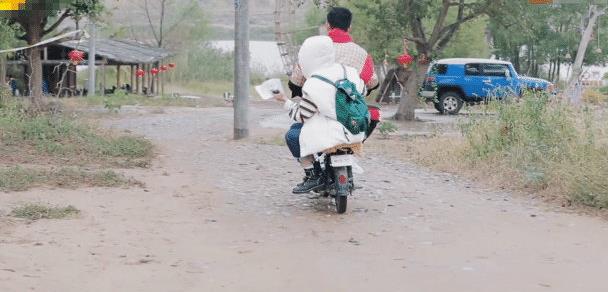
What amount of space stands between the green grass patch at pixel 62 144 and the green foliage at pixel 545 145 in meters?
4.37

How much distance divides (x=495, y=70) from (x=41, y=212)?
24345 mm

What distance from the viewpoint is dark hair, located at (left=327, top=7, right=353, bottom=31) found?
27.4 feet

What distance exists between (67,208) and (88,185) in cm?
152

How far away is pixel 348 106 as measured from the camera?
8.08 metres

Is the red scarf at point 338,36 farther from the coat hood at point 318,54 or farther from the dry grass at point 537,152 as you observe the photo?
the dry grass at point 537,152

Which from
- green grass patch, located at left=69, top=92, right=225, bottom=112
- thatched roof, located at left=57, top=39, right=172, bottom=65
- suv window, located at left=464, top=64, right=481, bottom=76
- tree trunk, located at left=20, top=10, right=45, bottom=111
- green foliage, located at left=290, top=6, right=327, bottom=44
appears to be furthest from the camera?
green foliage, located at left=290, top=6, right=327, bottom=44

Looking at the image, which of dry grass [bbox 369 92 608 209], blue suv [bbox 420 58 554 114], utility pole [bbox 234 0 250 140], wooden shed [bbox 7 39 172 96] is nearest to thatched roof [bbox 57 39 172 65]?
wooden shed [bbox 7 39 172 96]

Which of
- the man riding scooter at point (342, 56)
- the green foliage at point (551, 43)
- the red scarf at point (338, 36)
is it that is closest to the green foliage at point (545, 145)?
the man riding scooter at point (342, 56)

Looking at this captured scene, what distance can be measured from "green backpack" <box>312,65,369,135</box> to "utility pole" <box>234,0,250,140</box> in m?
7.58

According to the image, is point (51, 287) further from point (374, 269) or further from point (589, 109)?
point (589, 109)

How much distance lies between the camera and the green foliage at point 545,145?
8.96 m

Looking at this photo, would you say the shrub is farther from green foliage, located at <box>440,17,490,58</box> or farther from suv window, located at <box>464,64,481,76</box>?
green foliage, located at <box>440,17,490,58</box>

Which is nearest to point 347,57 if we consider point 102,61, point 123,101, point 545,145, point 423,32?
point 545,145

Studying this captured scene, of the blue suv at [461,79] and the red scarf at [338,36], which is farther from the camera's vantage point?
the blue suv at [461,79]
